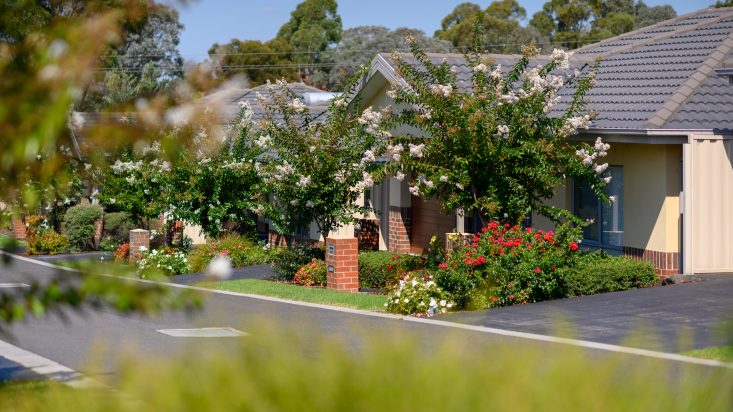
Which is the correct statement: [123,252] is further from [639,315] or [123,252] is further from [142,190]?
[639,315]

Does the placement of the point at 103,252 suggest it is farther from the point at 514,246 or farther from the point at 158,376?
the point at 158,376

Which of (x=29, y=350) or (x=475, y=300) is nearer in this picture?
(x=29, y=350)

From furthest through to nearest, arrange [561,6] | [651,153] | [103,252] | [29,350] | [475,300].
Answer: [561,6]
[103,252]
[651,153]
[475,300]
[29,350]

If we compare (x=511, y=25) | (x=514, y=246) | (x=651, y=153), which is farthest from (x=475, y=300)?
(x=511, y=25)

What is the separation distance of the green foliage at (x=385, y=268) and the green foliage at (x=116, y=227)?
52.8 feet

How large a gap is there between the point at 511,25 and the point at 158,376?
7843 cm

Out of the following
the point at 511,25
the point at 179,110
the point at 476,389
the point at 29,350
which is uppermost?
the point at 511,25

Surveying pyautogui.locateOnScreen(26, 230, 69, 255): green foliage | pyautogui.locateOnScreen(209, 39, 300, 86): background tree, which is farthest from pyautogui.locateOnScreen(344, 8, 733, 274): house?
pyautogui.locateOnScreen(209, 39, 300, 86): background tree

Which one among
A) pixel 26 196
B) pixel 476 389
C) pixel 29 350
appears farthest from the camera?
pixel 29 350

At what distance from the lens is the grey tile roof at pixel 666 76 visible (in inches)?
771

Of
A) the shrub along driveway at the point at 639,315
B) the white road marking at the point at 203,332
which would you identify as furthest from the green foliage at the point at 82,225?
the shrub along driveway at the point at 639,315

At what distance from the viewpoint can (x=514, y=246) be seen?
709 inches

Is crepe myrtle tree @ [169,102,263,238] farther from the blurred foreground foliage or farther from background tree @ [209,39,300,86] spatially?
background tree @ [209,39,300,86]

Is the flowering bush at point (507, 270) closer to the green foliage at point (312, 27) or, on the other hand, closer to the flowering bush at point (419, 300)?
the flowering bush at point (419, 300)
